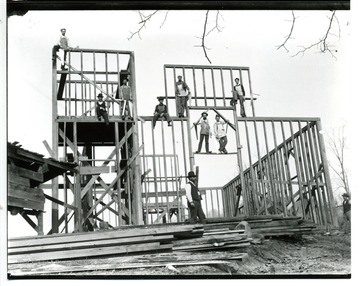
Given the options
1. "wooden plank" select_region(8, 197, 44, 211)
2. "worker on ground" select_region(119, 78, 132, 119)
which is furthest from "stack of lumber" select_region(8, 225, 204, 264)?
"worker on ground" select_region(119, 78, 132, 119)

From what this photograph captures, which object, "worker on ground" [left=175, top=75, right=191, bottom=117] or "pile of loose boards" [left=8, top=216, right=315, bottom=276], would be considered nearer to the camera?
"pile of loose boards" [left=8, top=216, right=315, bottom=276]

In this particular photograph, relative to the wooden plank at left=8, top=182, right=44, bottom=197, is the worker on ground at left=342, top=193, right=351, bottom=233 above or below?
below

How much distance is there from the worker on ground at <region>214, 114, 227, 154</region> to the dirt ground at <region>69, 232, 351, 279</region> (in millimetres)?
4622

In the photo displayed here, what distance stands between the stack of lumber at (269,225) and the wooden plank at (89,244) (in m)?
2.40

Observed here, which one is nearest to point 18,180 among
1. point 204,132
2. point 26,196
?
point 26,196

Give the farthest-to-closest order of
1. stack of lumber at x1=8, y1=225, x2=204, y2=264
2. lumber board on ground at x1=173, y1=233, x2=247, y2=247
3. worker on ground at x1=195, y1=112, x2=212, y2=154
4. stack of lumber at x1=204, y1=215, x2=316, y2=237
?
worker on ground at x1=195, y1=112, x2=212, y2=154 < stack of lumber at x1=204, y1=215, x2=316, y2=237 < lumber board on ground at x1=173, y1=233, x2=247, y2=247 < stack of lumber at x1=8, y1=225, x2=204, y2=264

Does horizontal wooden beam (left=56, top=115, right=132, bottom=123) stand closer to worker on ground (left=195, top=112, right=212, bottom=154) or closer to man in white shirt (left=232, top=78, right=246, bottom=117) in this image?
worker on ground (left=195, top=112, right=212, bottom=154)

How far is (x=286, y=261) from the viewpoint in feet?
31.4

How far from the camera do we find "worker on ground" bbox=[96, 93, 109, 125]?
14.8m

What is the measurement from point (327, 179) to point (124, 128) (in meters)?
6.78

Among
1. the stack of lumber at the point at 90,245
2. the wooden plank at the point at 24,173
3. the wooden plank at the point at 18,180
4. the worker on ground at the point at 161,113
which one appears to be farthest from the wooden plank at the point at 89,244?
the worker on ground at the point at 161,113

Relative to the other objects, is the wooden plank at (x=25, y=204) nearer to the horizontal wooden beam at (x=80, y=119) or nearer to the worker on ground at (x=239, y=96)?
the horizontal wooden beam at (x=80, y=119)
